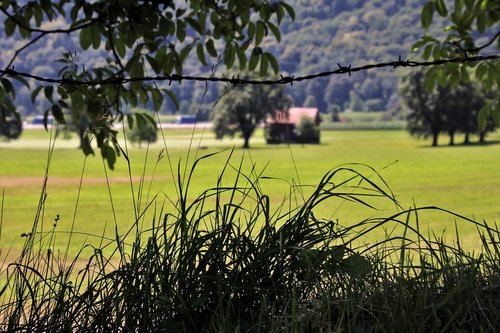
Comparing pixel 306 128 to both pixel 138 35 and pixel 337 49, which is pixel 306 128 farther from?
pixel 138 35

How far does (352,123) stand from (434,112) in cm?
5519

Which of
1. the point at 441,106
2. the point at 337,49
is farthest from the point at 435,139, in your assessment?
the point at 337,49

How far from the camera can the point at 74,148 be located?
109m

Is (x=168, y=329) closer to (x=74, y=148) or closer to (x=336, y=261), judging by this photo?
(x=336, y=261)

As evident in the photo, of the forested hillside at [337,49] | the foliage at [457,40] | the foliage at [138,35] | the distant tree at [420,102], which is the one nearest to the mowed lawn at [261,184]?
the distant tree at [420,102]

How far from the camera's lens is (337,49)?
141375mm

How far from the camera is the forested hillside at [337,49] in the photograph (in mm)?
122438

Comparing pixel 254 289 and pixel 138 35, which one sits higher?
pixel 138 35

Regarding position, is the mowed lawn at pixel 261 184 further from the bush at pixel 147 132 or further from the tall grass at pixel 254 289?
the tall grass at pixel 254 289

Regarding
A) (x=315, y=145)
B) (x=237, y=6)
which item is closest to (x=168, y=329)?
(x=237, y=6)

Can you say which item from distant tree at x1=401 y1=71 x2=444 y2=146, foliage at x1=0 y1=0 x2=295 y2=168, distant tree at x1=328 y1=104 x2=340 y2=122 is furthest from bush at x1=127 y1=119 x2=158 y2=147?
distant tree at x1=328 y1=104 x2=340 y2=122

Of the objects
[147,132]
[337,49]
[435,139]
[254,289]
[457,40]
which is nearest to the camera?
[254,289]

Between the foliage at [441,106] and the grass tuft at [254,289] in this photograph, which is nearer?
the grass tuft at [254,289]

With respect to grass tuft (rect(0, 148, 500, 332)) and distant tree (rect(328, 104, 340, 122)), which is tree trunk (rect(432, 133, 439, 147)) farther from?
grass tuft (rect(0, 148, 500, 332))
